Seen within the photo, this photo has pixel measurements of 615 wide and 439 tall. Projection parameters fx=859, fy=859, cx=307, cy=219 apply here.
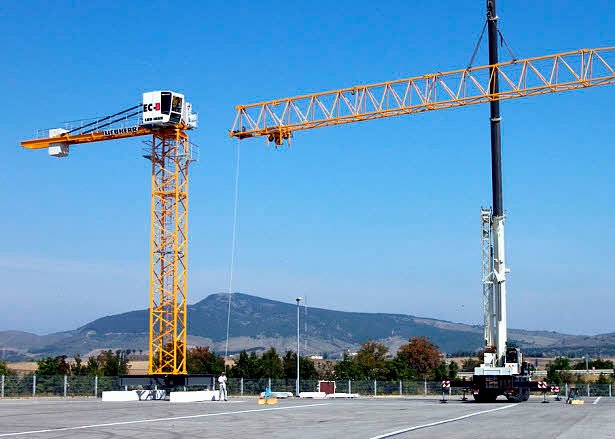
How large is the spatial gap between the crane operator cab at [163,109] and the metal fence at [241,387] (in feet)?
63.2

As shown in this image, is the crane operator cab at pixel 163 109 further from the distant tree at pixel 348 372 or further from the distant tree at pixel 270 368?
the distant tree at pixel 348 372

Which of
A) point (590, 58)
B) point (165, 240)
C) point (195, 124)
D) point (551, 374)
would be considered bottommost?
point (551, 374)

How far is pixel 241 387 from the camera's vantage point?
6962cm

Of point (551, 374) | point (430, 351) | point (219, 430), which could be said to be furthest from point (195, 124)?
point (430, 351)

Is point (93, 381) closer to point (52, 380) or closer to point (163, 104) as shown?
point (52, 380)

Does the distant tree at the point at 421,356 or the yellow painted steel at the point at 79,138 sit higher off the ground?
the yellow painted steel at the point at 79,138

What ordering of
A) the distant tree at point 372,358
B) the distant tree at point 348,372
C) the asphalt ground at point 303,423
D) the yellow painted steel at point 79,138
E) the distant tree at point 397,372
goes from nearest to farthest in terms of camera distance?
the asphalt ground at point 303,423, the yellow painted steel at point 79,138, the distant tree at point 348,372, the distant tree at point 397,372, the distant tree at point 372,358

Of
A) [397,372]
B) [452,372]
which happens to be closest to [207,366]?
[397,372]

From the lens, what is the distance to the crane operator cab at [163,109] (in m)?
62.5

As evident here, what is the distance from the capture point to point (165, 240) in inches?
2478

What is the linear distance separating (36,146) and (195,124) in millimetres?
16862

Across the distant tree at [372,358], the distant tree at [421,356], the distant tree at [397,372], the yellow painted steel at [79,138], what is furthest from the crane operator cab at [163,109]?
the distant tree at [421,356]

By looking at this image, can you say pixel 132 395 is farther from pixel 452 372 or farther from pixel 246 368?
pixel 452 372

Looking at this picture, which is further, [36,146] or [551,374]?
Answer: [551,374]
